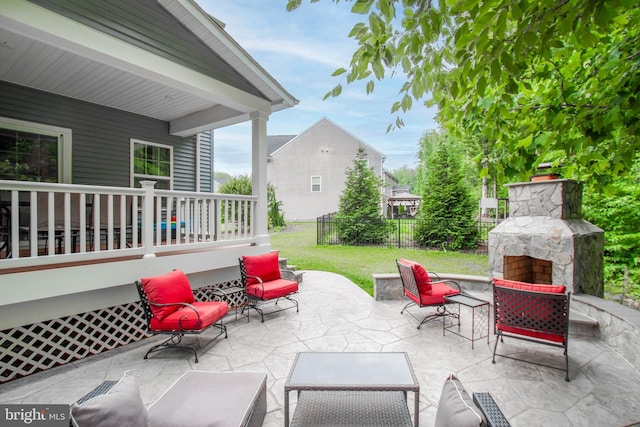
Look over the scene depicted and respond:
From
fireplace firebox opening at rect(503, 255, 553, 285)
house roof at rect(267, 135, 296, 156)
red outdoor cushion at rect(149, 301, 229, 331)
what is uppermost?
house roof at rect(267, 135, 296, 156)

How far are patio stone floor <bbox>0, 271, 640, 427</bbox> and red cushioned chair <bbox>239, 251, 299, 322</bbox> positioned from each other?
44 centimetres

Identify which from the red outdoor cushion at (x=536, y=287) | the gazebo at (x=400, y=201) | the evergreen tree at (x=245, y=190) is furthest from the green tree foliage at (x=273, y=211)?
the red outdoor cushion at (x=536, y=287)

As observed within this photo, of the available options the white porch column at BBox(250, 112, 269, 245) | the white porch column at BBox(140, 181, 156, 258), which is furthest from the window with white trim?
the white porch column at BBox(140, 181, 156, 258)

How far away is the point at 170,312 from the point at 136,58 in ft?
12.2

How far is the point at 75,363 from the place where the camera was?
3900 mm

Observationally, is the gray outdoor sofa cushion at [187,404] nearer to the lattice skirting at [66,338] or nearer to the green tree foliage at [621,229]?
the lattice skirting at [66,338]

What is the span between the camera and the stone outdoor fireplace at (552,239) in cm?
500

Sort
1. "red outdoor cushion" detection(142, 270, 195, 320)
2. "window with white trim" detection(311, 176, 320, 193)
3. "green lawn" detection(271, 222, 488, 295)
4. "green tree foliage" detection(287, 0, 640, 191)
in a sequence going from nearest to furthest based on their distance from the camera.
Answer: "green tree foliage" detection(287, 0, 640, 191), "red outdoor cushion" detection(142, 270, 195, 320), "green lawn" detection(271, 222, 488, 295), "window with white trim" detection(311, 176, 320, 193)

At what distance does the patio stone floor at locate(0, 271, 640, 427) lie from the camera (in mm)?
2939

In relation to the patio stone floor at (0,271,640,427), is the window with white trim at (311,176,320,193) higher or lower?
higher

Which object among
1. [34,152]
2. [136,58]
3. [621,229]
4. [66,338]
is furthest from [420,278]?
[34,152]

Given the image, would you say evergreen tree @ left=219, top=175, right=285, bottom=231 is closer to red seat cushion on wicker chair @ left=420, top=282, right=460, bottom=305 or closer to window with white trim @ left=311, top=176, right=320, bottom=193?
window with white trim @ left=311, top=176, right=320, bottom=193

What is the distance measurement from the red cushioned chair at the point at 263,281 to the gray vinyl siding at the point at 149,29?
11.5 feet

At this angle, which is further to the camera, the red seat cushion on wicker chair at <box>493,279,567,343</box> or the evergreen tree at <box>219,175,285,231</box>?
the evergreen tree at <box>219,175,285,231</box>
